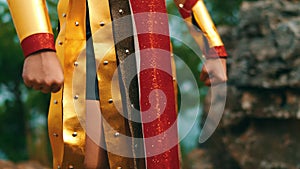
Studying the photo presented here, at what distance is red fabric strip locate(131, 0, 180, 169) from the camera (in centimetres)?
209

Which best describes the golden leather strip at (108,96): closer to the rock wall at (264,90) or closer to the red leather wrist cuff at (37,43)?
the red leather wrist cuff at (37,43)

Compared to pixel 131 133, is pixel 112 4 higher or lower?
higher

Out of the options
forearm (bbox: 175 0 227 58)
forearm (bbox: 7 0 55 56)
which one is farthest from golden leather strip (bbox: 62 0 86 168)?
forearm (bbox: 175 0 227 58)

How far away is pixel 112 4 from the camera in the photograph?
84.7 inches

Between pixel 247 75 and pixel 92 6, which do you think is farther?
pixel 247 75

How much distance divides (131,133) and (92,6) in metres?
0.43

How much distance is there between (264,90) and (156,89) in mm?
3315

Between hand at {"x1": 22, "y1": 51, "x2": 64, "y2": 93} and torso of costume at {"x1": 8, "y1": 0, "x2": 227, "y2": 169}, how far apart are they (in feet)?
0.61

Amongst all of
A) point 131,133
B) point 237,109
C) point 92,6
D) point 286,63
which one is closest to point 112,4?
point 92,6

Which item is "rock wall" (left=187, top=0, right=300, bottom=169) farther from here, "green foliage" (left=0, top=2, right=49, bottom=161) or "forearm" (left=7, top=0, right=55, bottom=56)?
"forearm" (left=7, top=0, right=55, bottom=56)

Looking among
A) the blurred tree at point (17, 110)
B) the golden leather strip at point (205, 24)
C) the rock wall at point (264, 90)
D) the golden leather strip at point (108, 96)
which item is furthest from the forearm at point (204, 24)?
the blurred tree at point (17, 110)

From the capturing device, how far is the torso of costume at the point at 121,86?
2096 millimetres

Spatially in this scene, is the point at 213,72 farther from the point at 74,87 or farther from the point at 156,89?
the point at 74,87

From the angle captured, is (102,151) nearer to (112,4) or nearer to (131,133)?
(131,133)
